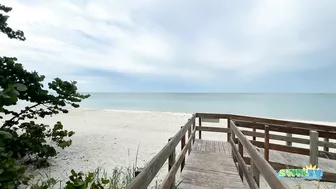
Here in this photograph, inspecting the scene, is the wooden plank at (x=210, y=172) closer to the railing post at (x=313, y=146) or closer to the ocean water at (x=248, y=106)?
the railing post at (x=313, y=146)

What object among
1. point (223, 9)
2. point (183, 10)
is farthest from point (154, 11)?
point (223, 9)

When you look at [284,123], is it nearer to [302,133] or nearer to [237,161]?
[302,133]

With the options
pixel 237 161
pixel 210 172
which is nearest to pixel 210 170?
pixel 210 172

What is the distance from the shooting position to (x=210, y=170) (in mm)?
3979

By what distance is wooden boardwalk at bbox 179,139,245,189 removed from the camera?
3.31m

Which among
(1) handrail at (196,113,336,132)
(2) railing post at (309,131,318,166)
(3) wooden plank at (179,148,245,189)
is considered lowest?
(3) wooden plank at (179,148,245,189)

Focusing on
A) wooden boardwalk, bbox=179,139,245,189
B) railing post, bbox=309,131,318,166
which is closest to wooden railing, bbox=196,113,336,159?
railing post, bbox=309,131,318,166

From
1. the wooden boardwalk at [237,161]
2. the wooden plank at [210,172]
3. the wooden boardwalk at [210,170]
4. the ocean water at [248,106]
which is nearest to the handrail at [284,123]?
the wooden boardwalk at [237,161]

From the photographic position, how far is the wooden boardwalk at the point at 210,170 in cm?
331

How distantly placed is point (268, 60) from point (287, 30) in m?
15.3

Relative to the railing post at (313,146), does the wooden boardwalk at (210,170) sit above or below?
→ below

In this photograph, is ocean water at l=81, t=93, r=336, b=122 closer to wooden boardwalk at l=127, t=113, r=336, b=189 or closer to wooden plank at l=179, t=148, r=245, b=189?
wooden boardwalk at l=127, t=113, r=336, b=189

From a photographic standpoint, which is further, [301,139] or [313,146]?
[301,139]

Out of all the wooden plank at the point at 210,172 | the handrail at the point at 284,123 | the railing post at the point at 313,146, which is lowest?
the wooden plank at the point at 210,172
